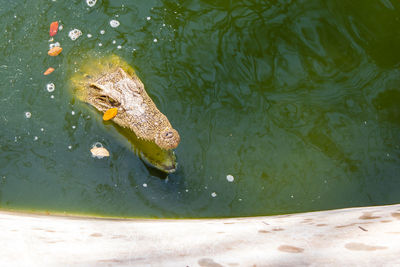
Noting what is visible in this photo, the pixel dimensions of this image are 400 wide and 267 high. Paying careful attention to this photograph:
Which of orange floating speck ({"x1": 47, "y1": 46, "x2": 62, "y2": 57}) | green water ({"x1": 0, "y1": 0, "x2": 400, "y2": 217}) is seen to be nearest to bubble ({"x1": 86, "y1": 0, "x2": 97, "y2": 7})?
green water ({"x1": 0, "y1": 0, "x2": 400, "y2": 217})

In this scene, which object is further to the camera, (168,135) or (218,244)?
(168,135)

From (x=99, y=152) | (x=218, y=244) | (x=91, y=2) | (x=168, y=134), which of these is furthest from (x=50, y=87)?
(x=218, y=244)

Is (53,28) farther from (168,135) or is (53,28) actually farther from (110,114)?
(168,135)

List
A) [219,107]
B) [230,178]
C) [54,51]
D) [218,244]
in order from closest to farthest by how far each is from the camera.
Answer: [218,244], [230,178], [219,107], [54,51]

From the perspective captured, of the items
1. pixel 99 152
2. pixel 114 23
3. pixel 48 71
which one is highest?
pixel 114 23

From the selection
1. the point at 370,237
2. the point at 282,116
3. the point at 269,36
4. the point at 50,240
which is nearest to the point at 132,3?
the point at 269,36

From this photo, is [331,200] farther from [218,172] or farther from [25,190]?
[25,190]
